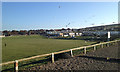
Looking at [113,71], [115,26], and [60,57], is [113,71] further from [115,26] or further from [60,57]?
[115,26]

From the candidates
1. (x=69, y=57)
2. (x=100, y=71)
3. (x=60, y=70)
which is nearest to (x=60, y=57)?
(x=69, y=57)

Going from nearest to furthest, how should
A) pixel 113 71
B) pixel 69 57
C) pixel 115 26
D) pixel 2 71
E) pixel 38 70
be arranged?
pixel 113 71 < pixel 38 70 < pixel 2 71 < pixel 69 57 < pixel 115 26

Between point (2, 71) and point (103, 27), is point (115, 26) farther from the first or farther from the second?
point (2, 71)

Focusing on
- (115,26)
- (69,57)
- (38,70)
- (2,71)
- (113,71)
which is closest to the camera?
(113,71)

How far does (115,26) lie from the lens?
375 feet

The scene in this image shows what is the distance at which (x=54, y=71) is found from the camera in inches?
276

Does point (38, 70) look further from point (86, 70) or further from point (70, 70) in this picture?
point (86, 70)

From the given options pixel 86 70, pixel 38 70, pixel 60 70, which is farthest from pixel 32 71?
pixel 86 70

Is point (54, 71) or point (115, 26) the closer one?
point (54, 71)

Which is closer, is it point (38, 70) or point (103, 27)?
point (38, 70)

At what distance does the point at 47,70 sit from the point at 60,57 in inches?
127

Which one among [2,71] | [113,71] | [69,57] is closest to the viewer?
[113,71]

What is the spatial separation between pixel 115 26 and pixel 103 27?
406 inches

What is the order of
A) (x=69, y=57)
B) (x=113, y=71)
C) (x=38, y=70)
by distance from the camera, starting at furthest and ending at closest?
(x=69, y=57), (x=38, y=70), (x=113, y=71)
